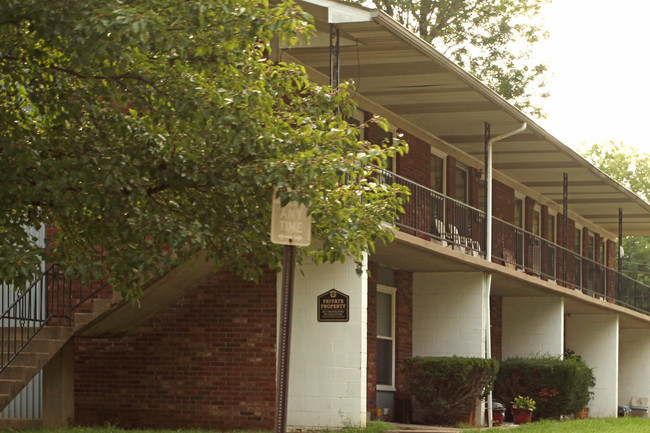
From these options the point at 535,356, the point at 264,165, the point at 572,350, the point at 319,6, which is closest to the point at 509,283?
the point at 535,356

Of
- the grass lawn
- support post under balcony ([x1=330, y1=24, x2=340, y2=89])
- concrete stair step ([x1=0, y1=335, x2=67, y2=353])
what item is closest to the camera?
support post under balcony ([x1=330, y1=24, x2=340, y2=89])

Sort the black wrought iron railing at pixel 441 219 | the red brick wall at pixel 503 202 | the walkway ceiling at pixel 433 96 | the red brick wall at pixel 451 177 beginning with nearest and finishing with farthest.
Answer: the walkway ceiling at pixel 433 96, the black wrought iron railing at pixel 441 219, the red brick wall at pixel 451 177, the red brick wall at pixel 503 202

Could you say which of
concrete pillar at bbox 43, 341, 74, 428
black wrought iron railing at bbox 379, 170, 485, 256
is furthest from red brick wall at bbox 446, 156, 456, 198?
concrete pillar at bbox 43, 341, 74, 428

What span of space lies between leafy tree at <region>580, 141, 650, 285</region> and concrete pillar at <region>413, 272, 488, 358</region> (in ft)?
126

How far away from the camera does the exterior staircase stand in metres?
14.5

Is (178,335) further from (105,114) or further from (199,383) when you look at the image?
(105,114)

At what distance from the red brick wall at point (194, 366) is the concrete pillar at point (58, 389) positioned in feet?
1.34

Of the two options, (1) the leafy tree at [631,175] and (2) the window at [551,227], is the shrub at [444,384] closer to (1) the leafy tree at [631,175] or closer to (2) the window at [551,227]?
(2) the window at [551,227]

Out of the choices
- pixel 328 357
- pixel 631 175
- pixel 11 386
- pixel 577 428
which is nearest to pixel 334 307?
pixel 328 357

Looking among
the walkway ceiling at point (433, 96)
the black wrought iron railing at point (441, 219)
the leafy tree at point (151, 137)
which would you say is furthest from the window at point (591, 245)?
the leafy tree at point (151, 137)

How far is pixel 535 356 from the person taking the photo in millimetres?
24000

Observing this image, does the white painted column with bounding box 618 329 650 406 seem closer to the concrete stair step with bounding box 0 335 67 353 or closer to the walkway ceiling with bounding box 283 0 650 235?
the walkway ceiling with bounding box 283 0 650 235

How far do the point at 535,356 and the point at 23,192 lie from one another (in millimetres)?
16562

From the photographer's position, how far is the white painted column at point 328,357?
1534cm
